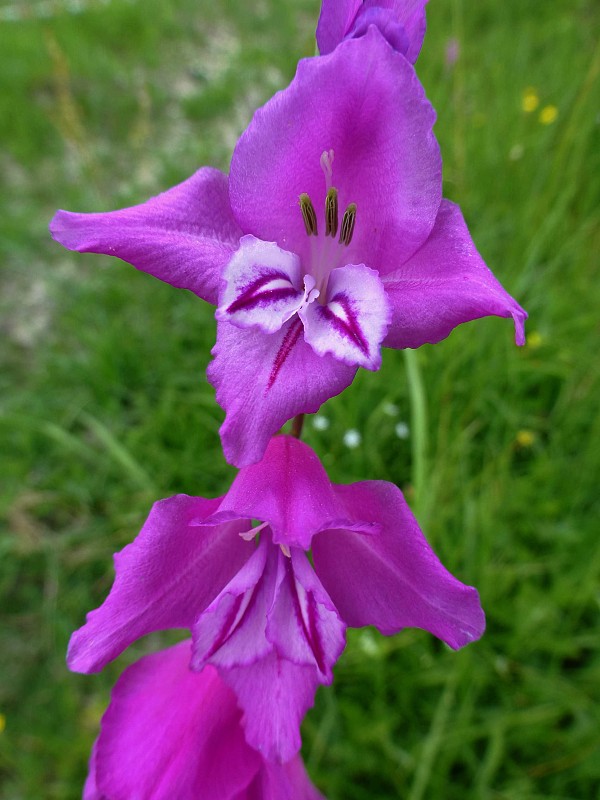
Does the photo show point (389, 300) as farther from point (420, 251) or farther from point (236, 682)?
point (236, 682)

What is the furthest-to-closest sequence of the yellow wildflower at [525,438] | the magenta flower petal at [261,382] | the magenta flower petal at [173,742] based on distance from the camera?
1. the yellow wildflower at [525,438]
2. the magenta flower petal at [173,742]
3. the magenta flower petal at [261,382]

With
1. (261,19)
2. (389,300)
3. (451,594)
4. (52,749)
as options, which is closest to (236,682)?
(451,594)

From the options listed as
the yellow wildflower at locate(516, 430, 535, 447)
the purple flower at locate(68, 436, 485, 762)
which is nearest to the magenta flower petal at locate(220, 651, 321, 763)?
the purple flower at locate(68, 436, 485, 762)

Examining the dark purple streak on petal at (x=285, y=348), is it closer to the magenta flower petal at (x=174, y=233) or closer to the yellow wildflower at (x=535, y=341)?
the magenta flower petal at (x=174, y=233)

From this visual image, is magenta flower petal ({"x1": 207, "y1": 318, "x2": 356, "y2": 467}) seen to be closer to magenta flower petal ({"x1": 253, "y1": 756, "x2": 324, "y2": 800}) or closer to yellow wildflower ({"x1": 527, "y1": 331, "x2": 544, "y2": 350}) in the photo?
magenta flower petal ({"x1": 253, "y1": 756, "x2": 324, "y2": 800})

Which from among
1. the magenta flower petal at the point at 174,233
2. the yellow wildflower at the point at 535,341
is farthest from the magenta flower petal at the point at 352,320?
the yellow wildflower at the point at 535,341

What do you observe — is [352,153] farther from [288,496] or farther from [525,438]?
[525,438]

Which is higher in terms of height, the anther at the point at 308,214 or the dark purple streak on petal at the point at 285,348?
the anther at the point at 308,214

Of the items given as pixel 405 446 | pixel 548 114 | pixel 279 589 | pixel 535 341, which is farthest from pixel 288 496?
pixel 548 114
